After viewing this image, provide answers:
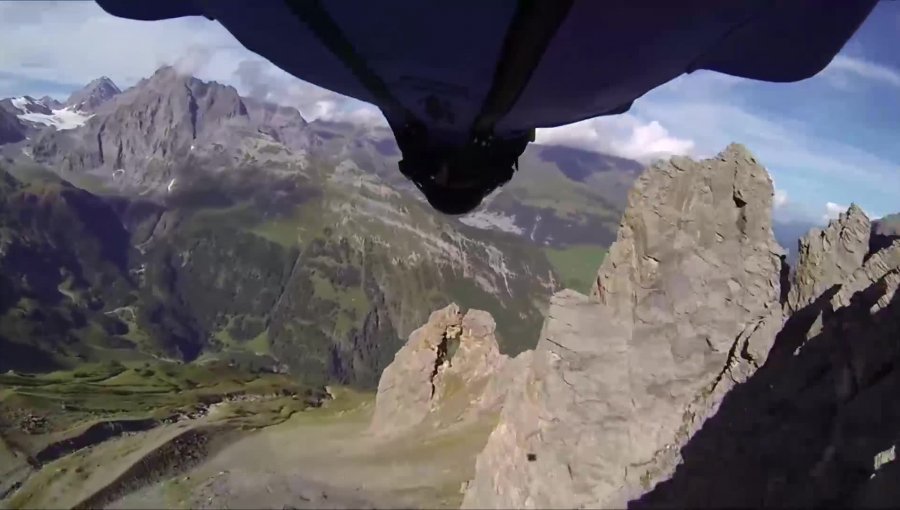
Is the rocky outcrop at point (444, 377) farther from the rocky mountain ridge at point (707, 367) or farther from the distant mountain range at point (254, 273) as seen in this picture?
the distant mountain range at point (254, 273)

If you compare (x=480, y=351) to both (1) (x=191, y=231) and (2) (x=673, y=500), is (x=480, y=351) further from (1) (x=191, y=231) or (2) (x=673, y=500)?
(1) (x=191, y=231)

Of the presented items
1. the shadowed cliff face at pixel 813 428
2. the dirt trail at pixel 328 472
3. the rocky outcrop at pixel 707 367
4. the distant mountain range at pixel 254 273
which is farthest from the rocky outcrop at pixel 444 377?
the distant mountain range at pixel 254 273

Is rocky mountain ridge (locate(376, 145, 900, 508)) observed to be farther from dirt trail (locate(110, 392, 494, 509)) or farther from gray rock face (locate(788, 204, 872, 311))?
dirt trail (locate(110, 392, 494, 509))

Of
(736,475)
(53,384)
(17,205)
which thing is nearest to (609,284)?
(736,475)

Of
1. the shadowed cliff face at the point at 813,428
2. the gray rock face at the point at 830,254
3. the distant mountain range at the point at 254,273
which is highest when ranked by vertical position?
the gray rock face at the point at 830,254

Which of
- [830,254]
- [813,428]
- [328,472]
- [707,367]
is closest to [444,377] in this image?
[328,472]
